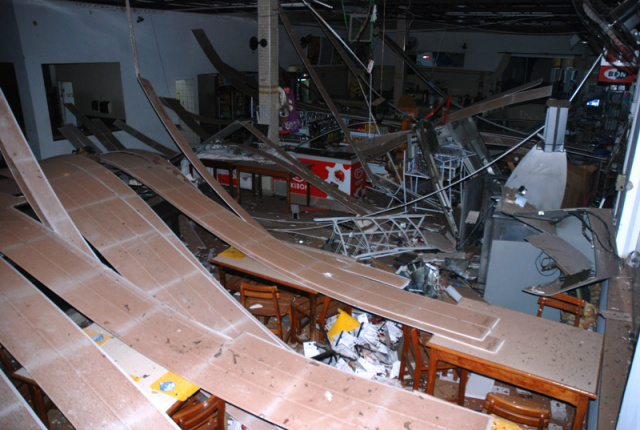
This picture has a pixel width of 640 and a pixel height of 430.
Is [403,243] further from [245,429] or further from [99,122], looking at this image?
[99,122]

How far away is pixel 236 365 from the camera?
325 cm

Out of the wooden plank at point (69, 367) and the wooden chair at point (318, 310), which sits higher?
the wooden plank at point (69, 367)

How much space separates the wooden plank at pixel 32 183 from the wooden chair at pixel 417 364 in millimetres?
3025

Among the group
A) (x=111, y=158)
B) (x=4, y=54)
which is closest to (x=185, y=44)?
(x=4, y=54)

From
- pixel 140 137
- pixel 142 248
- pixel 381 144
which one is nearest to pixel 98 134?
pixel 140 137

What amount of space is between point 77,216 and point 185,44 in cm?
830

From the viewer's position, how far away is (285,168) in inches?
324

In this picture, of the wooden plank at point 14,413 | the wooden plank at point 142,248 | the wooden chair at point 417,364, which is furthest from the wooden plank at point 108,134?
the wooden chair at point 417,364

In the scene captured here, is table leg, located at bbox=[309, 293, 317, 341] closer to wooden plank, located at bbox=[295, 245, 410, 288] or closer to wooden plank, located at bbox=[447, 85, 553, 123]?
wooden plank, located at bbox=[295, 245, 410, 288]

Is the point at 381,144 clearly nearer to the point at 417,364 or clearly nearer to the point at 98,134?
the point at 98,134

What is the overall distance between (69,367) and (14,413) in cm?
37

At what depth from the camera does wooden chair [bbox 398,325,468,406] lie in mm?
3924

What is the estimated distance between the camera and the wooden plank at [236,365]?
9.41ft

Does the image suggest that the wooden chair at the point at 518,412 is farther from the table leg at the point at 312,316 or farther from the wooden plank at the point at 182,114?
the wooden plank at the point at 182,114
